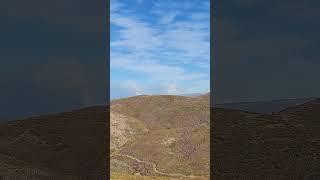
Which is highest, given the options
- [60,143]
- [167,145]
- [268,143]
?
[268,143]

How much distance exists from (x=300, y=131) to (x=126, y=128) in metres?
42.1

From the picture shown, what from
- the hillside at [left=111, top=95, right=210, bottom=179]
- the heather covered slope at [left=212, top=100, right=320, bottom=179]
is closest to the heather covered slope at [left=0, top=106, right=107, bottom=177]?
the hillside at [left=111, top=95, right=210, bottom=179]

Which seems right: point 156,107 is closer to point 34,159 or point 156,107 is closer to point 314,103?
point 314,103

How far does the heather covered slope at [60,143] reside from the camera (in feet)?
170

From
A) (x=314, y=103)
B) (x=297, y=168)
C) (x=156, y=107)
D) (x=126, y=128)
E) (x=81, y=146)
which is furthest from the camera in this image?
(x=156, y=107)

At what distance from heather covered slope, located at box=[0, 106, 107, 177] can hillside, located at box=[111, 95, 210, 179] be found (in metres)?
4.58

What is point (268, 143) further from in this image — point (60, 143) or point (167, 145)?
point (60, 143)

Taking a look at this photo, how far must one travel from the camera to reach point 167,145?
247 ft

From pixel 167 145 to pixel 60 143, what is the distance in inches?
804

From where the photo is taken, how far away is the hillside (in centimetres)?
6412

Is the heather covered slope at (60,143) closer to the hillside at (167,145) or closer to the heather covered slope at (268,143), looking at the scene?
the hillside at (167,145)

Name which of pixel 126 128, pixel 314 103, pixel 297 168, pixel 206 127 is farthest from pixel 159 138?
pixel 297 168

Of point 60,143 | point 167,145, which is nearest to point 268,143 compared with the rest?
→ point 167,145

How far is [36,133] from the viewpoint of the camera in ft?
220
